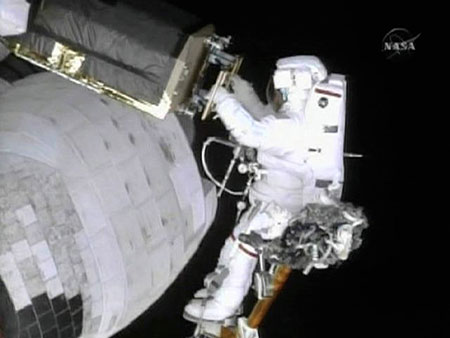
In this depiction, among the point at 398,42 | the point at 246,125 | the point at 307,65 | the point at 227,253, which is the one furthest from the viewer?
the point at 398,42

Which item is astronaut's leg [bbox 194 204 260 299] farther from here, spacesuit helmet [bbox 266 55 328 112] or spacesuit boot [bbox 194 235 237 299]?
spacesuit helmet [bbox 266 55 328 112]

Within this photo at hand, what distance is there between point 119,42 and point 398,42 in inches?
32.3

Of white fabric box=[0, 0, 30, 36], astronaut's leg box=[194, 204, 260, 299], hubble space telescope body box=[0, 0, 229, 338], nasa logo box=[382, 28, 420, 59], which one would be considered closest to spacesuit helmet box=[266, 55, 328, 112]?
hubble space telescope body box=[0, 0, 229, 338]

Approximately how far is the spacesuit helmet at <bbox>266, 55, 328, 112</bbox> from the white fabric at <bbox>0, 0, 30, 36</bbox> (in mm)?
544

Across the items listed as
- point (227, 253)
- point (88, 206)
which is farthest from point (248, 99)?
point (88, 206)

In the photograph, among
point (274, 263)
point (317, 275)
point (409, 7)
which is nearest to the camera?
point (274, 263)

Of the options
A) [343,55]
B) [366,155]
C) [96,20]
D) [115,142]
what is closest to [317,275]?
[366,155]

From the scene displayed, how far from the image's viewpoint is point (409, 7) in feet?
8.23

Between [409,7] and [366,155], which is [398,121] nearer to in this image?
[366,155]

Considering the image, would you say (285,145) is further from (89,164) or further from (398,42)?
(398,42)

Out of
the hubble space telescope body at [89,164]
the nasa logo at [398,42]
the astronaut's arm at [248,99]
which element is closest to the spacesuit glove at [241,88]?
the astronaut's arm at [248,99]

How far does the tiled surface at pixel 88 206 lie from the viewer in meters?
1.90

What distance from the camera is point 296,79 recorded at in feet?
7.09

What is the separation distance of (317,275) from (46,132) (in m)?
1.02
